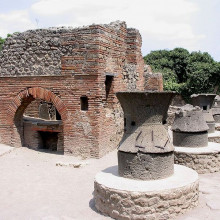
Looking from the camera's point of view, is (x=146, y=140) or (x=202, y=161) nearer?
(x=146, y=140)

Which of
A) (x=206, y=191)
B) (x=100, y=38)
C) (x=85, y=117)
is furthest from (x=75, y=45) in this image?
(x=206, y=191)

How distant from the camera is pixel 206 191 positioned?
6117 mm

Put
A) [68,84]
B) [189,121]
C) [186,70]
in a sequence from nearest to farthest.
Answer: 1. [189,121]
2. [68,84]
3. [186,70]

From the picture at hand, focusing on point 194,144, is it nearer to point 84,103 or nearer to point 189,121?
point 189,121

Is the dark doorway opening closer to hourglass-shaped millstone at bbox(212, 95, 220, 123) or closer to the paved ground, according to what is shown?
the paved ground

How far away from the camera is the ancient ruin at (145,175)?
4.76 m

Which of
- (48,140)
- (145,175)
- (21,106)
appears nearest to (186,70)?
(48,140)

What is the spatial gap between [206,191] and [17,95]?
6034 mm

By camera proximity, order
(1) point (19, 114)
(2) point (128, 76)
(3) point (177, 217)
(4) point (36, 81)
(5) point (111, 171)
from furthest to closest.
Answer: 1. (2) point (128, 76)
2. (1) point (19, 114)
3. (4) point (36, 81)
4. (5) point (111, 171)
5. (3) point (177, 217)

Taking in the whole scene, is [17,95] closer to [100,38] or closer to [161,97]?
[100,38]

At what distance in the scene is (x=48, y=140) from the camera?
1007 cm

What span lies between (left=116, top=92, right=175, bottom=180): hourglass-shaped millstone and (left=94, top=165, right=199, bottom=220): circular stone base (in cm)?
19

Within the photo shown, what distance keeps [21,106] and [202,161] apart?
17.9 feet

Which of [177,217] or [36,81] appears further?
[36,81]
